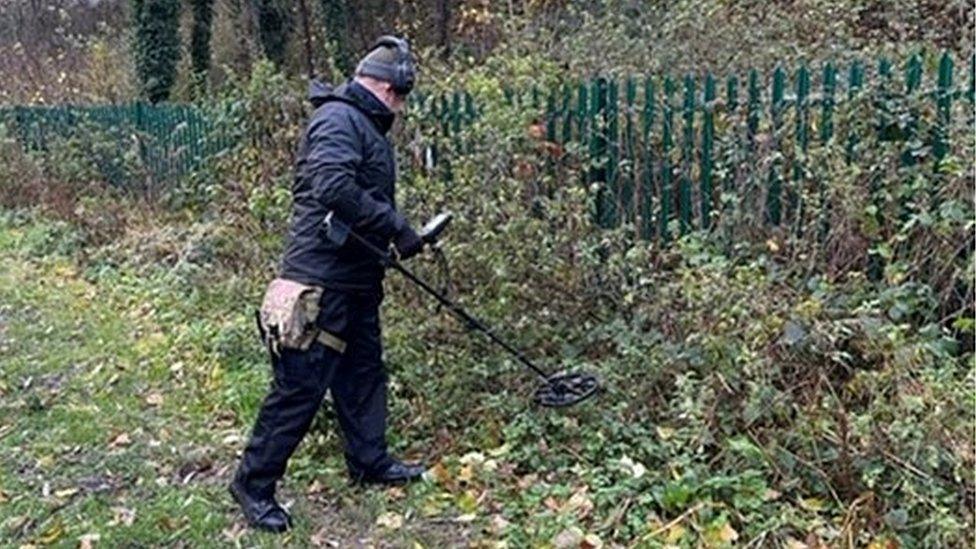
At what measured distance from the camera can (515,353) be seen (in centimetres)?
477

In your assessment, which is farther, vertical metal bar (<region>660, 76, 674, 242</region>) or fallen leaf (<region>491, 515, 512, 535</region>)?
vertical metal bar (<region>660, 76, 674, 242</region>)

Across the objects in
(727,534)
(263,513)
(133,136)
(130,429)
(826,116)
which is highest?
(826,116)

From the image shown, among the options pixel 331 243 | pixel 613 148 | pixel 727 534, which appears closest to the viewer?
pixel 727 534

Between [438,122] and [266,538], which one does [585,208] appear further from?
[266,538]

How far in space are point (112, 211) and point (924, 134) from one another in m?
9.10

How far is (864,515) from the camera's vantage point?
359 cm

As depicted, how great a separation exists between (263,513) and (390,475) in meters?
0.63

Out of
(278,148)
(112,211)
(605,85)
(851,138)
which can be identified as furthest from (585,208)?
(112,211)

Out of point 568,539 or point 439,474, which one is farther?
point 439,474

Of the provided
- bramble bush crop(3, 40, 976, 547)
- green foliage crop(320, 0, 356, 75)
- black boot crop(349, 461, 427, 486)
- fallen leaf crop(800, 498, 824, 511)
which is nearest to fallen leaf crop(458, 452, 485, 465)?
bramble bush crop(3, 40, 976, 547)

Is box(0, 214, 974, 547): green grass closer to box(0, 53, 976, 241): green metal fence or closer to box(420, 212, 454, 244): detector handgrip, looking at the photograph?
box(0, 53, 976, 241): green metal fence

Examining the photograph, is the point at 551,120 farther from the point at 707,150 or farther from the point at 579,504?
the point at 579,504

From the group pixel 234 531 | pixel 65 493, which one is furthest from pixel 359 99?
pixel 65 493

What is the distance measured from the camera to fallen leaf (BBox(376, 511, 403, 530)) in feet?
13.6
